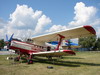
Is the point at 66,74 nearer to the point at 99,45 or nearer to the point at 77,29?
the point at 77,29

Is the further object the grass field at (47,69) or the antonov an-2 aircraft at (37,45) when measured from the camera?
the antonov an-2 aircraft at (37,45)

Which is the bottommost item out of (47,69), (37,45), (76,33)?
(47,69)

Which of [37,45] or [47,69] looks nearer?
[47,69]

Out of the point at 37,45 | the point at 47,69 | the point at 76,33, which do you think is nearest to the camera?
the point at 47,69

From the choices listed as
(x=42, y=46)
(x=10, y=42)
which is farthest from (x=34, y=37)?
(x=10, y=42)

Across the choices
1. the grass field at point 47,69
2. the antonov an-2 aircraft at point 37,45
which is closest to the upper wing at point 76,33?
the antonov an-2 aircraft at point 37,45

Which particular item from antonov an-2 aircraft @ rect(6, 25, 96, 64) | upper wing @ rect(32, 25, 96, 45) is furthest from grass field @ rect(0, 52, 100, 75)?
upper wing @ rect(32, 25, 96, 45)

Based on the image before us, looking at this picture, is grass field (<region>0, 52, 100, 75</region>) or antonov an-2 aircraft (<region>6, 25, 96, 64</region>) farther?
antonov an-2 aircraft (<region>6, 25, 96, 64</region>)

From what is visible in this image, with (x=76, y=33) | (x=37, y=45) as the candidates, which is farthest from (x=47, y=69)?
(x=37, y=45)

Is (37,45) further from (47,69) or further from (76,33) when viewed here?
(47,69)

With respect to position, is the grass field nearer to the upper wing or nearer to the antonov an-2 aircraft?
the antonov an-2 aircraft

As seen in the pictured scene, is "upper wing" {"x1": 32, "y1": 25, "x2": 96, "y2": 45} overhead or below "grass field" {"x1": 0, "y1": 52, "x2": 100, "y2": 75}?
overhead

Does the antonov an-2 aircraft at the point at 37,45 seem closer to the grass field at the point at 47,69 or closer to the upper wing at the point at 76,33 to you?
the upper wing at the point at 76,33

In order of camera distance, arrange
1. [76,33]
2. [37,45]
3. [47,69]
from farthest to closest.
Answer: [37,45], [76,33], [47,69]
